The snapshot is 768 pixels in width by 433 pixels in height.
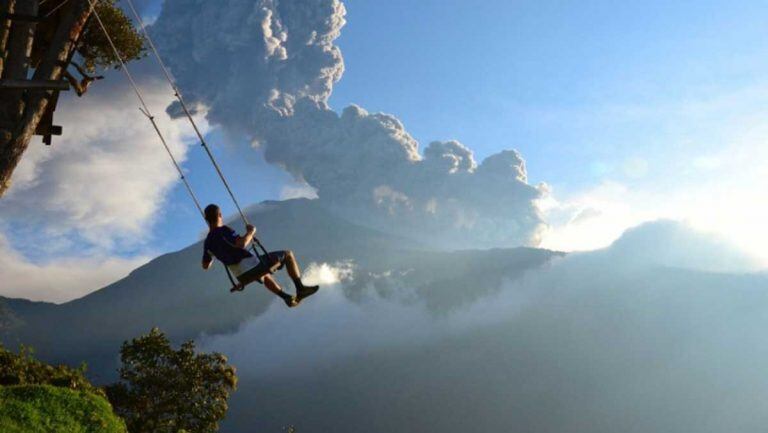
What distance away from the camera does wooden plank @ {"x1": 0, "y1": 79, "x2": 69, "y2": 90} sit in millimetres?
8305

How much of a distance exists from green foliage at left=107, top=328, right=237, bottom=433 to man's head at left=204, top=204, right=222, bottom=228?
20.2 metres

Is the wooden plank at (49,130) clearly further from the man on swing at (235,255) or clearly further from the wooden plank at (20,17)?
the man on swing at (235,255)

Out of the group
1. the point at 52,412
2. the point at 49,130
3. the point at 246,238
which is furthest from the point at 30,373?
the point at 246,238

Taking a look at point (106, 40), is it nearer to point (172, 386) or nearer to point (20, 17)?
point (20, 17)

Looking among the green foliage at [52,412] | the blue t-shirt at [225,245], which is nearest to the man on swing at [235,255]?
the blue t-shirt at [225,245]

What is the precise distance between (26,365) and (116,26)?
973cm

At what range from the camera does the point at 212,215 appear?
9516 mm

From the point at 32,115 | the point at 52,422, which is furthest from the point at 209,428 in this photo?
the point at 32,115

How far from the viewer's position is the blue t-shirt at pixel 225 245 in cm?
958

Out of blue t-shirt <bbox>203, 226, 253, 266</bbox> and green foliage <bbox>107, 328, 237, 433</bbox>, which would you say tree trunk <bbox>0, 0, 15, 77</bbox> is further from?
green foliage <bbox>107, 328, 237, 433</bbox>

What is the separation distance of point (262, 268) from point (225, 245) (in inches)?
29.8

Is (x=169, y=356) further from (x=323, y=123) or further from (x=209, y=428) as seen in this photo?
(x=323, y=123)

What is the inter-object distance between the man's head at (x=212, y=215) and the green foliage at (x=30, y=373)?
834cm

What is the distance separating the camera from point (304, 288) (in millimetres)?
10367
